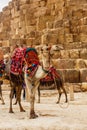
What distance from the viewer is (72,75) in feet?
66.7

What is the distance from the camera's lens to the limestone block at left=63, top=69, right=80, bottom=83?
2030cm

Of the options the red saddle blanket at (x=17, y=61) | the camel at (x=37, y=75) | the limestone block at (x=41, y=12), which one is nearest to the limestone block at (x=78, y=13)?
the limestone block at (x=41, y=12)

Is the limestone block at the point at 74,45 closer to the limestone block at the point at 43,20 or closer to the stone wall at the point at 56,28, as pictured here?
the stone wall at the point at 56,28

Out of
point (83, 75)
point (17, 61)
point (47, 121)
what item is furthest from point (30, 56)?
point (83, 75)

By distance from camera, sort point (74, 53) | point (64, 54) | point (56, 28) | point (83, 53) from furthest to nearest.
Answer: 1. point (56, 28)
2. point (64, 54)
3. point (74, 53)
4. point (83, 53)

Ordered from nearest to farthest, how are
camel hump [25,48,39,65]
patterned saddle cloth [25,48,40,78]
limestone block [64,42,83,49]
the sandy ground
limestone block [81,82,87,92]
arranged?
the sandy ground
patterned saddle cloth [25,48,40,78]
camel hump [25,48,39,65]
limestone block [81,82,87,92]
limestone block [64,42,83,49]

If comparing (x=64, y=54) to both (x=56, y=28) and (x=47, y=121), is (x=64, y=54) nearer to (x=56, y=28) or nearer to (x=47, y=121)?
(x=56, y=28)

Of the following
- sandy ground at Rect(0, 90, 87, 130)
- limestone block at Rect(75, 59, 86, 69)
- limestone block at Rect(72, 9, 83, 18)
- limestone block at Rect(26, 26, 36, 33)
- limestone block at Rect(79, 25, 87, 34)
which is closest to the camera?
sandy ground at Rect(0, 90, 87, 130)

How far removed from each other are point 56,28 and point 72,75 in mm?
12363

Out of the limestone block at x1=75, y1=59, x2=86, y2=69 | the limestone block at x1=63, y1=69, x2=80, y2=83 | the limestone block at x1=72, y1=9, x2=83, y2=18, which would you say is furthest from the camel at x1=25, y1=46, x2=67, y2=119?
the limestone block at x1=72, y1=9, x2=83, y2=18

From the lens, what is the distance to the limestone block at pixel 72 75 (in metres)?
20.3

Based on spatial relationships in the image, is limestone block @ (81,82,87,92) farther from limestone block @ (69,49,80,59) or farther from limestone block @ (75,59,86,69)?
limestone block @ (69,49,80,59)

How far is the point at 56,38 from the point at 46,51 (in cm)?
2163

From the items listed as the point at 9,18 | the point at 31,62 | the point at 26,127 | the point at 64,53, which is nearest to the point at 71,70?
the point at 64,53
